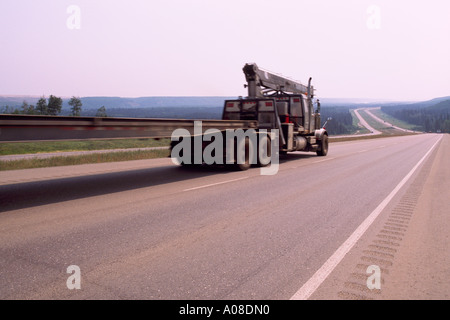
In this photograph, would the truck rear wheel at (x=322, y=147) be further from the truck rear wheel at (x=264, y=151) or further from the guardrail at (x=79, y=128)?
the guardrail at (x=79, y=128)

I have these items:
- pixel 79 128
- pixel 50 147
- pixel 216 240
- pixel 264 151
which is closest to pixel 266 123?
pixel 264 151

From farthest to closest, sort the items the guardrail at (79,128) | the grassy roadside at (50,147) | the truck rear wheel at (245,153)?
the grassy roadside at (50,147)
the truck rear wheel at (245,153)
the guardrail at (79,128)

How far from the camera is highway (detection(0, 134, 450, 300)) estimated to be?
11.5ft

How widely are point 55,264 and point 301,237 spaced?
10.7 ft

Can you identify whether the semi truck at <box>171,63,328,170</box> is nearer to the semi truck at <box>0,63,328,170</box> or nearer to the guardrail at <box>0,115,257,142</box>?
the semi truck at <box>0,63,328,170</box>

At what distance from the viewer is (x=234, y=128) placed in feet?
41.9

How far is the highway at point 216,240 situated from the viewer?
11.5ft

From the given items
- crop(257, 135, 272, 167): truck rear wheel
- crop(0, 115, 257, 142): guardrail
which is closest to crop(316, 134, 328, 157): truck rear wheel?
crop(257, 135, 272, 167): truck rear wheel

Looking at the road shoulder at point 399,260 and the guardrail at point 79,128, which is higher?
the guardrail at point 79,128

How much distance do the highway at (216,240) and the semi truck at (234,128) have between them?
1.51 metres

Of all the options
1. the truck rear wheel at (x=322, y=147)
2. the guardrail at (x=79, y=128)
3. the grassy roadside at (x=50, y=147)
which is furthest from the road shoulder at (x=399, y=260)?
the grassy roadside at (x=50, y=147)

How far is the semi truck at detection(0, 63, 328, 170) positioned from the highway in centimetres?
151
